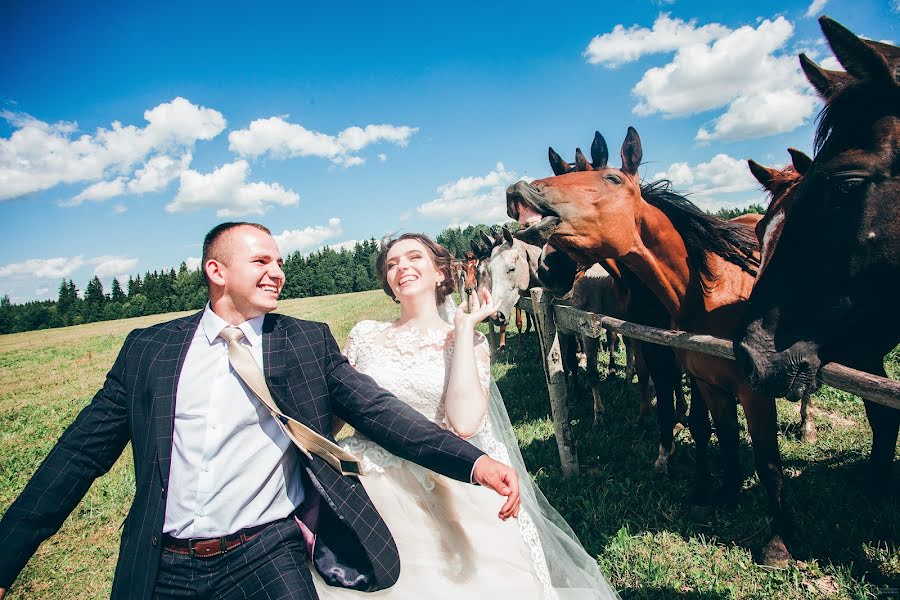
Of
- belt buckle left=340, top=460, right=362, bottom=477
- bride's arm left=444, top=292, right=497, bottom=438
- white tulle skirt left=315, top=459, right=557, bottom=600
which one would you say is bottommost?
white tulle skirt left=315, top=459, right=557, bottom=600

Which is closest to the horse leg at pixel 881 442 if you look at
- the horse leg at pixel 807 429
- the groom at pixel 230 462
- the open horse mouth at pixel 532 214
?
the horse leg at pixel 807 429

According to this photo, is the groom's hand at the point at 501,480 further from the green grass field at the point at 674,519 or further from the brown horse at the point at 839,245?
the green grass field at the point at 674,519

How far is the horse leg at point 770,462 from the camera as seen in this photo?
2.89 metres

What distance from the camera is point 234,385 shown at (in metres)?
1.92

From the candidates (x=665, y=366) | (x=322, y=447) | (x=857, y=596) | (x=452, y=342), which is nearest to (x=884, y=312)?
(x=857, y=596)

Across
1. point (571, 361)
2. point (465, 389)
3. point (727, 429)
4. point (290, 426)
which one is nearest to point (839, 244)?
point (465, 389)

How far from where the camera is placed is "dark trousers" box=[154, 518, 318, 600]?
5.70ft

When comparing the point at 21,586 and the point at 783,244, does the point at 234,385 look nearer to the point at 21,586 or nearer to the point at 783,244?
the point at 783,244

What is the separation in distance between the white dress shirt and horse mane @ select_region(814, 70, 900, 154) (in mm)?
3000

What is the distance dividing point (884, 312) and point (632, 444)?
3.46m

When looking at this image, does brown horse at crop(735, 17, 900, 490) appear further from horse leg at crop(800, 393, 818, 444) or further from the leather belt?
horse leg at crop(800, 393, 818, 444)

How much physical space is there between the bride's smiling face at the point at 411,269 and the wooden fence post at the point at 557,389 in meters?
2.31

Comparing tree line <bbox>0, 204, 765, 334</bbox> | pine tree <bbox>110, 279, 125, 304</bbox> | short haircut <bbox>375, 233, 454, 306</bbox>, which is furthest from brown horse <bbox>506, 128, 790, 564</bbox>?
pine tree <bbox>110, 279, 125, 304</bbox>

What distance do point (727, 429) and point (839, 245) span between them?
6.57 feet
